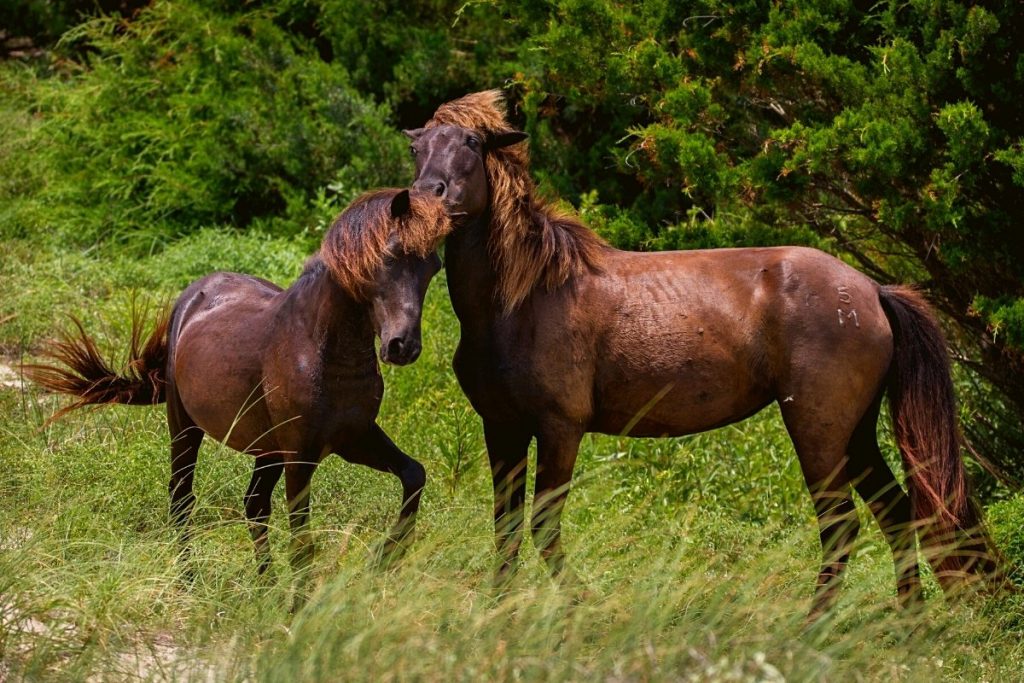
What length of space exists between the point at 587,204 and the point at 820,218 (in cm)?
136

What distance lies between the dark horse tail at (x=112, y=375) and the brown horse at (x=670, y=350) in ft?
5.16

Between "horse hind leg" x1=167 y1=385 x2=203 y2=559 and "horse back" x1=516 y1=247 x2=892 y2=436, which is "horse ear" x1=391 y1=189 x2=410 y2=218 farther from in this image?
"horse hind leg" x1=167 y1=385 x2=203 y2=559

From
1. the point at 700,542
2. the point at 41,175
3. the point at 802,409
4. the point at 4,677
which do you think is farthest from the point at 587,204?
the point at 41,175

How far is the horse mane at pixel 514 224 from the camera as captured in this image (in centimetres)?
535

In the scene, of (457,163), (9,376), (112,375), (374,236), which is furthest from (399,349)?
(9,376)

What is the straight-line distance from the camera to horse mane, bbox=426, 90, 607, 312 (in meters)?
5.35

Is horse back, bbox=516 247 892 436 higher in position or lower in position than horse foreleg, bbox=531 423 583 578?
higher

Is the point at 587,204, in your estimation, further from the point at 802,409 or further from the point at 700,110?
the point at 802,409

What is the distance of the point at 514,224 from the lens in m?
5.39

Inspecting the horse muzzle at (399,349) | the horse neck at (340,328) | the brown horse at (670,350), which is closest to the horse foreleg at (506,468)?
the brown horse at (670,350)

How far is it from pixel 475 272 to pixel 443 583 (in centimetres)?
139

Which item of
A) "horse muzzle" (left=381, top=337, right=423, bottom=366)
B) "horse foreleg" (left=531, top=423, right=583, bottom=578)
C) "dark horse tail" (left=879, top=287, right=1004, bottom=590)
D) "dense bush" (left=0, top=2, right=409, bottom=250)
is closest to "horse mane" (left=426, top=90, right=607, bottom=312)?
"horse foreleg" (left=531, top=423, right=583, bottom=578)

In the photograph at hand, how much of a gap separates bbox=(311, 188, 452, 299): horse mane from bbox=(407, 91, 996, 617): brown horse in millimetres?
289

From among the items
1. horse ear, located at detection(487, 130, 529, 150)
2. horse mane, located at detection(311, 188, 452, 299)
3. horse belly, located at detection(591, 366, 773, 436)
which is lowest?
horse belly, located at detection(591, 366, 773, 436)
